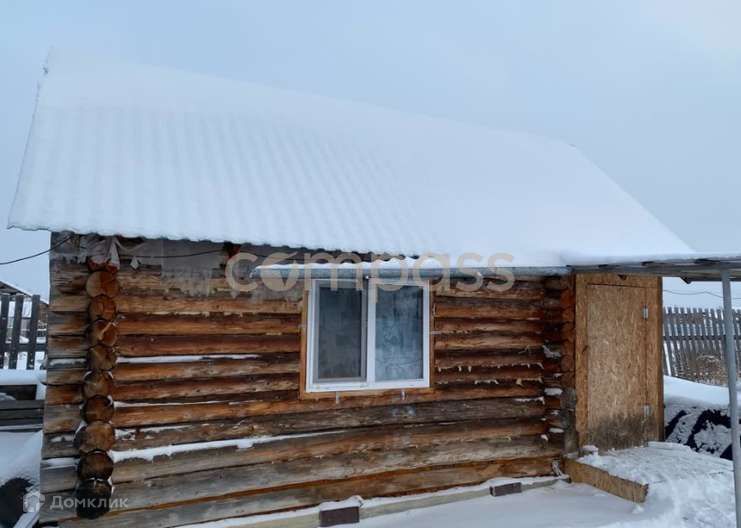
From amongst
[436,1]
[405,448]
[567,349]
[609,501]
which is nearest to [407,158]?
[567,349]

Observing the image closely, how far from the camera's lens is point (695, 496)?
6320 millimetres

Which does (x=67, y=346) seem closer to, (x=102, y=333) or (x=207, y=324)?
(x=102, y=333)

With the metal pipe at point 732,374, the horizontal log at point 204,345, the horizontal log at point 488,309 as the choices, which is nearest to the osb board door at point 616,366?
the horizontal log at point 488,309

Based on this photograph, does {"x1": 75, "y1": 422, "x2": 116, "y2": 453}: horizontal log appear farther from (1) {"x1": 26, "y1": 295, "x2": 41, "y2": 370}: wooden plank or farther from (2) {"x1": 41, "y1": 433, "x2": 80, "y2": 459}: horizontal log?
(1) {"x1": 26, "y1": 295, "x2": 41, "y2": 370}: wooden plank

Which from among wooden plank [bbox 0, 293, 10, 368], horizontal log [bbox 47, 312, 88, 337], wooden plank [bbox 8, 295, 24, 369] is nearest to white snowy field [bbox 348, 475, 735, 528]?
horizontal log [bbox 47, 312, 88, 337]

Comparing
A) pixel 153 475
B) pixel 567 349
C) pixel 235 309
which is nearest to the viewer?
pixel 153 475

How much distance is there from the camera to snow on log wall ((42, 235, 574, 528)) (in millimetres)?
5078

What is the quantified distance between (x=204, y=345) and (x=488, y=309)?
3252 millimetres

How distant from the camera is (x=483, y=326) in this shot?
6.84 metres

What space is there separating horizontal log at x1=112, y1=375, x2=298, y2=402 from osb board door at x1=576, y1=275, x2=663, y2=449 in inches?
146

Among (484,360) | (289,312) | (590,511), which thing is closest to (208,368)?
(289,312)

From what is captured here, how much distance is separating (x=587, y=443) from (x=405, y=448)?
2492mm

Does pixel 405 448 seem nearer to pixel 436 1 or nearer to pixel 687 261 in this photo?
pixel 687 261

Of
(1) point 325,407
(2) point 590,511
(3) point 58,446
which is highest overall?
(1) point 325,407
